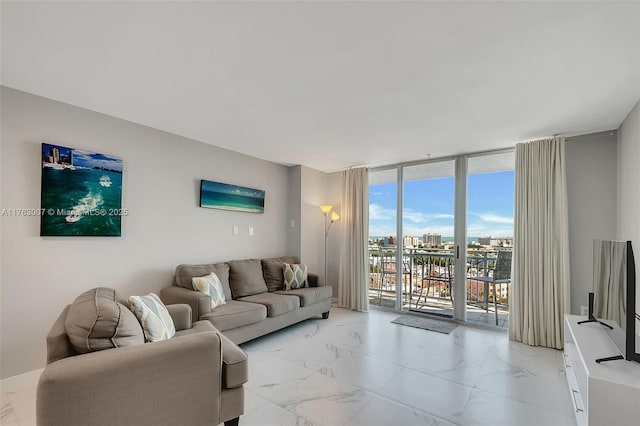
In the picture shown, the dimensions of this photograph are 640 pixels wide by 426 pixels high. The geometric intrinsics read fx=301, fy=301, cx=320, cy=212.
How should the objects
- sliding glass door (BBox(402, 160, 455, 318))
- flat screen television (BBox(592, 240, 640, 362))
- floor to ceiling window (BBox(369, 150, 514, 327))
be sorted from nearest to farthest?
1. flat screen television (BBox(592, 240, 640, 362))
2. floor to ceiling window (BBox(369, 150, 514, 327))
3. sliding glass door (BBox(402, 160, 455, 318))

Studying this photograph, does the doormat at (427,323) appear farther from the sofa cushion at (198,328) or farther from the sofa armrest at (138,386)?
the sofa armrest at (138,386)

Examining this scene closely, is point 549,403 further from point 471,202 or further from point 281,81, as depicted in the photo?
point 281,81

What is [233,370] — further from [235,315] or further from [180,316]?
[235,315]

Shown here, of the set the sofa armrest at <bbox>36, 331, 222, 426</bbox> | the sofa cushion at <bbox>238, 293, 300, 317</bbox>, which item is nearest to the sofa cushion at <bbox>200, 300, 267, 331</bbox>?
the sofa cushion at <bbox>238, 293, 300, 317</bbox>

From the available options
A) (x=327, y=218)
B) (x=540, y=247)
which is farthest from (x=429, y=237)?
(x=327, y=218)

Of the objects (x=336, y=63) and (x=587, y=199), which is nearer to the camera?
(x=336, y=63)

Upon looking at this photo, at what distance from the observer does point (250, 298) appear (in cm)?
381

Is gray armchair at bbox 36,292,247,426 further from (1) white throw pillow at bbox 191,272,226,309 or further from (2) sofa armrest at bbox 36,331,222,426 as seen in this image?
(1) white throw pillow at bbox 191,272,226,309

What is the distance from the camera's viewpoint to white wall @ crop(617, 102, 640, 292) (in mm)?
A: 2506

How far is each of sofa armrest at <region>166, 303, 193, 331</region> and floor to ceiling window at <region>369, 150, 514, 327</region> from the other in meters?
3.30

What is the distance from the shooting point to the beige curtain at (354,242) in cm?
500

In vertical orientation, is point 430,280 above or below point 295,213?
below

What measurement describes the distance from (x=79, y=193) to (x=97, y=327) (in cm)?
174

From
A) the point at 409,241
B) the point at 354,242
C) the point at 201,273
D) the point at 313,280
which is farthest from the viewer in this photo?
the point at 354,242
